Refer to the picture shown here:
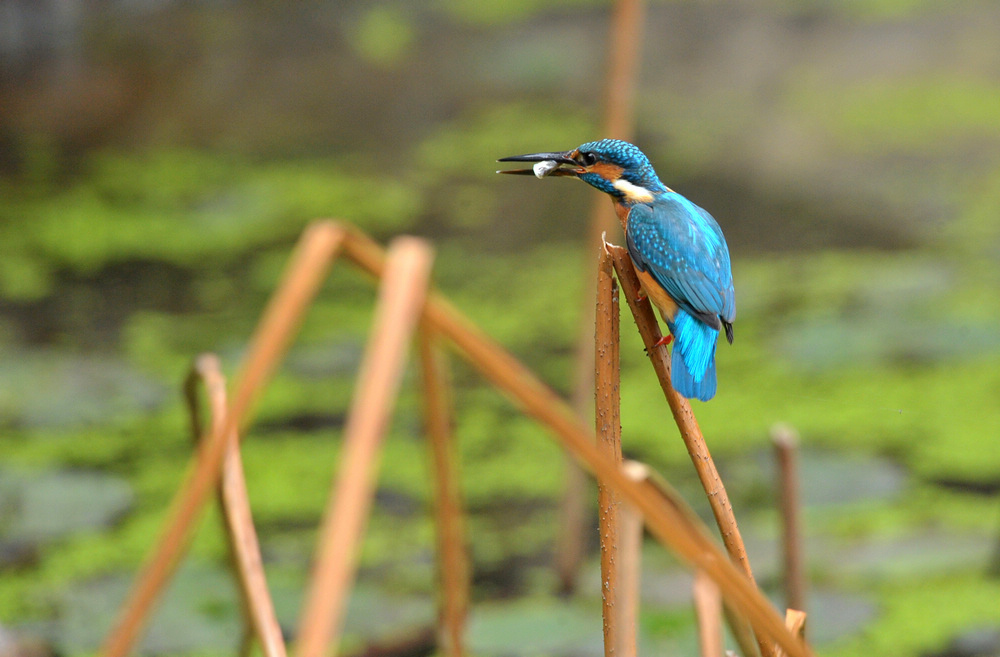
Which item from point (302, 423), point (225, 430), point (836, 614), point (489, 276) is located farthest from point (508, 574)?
point (225, 430)

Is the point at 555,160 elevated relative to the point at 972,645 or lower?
elevated

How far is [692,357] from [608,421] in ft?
0.53

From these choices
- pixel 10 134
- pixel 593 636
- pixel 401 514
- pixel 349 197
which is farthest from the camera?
pixel 10 134

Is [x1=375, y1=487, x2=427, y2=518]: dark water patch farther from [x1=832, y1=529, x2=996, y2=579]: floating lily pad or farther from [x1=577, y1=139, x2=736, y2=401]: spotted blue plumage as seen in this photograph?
[x1=577, y1=139, x2=736, y2=401]: spotted blue plumage

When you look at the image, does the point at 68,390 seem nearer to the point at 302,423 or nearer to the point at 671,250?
the point at 302,423

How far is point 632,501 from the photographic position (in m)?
0.48

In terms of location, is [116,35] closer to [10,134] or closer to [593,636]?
[10,134]

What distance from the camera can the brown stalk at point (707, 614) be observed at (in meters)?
0.58

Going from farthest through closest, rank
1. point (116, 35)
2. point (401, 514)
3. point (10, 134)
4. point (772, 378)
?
point (116, 35)
point (10, 134)
point (772, 378)
point (401, 514)

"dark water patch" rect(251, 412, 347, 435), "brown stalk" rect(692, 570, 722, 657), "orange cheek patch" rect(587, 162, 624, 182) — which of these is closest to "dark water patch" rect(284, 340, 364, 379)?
"dark water patch" rect(251, 412, 347, 435)

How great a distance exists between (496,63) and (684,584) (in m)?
2.99

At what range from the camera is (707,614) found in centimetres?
59

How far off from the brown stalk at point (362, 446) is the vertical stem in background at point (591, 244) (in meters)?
0.94

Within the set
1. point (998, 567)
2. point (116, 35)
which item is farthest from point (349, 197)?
point (998, 567)
